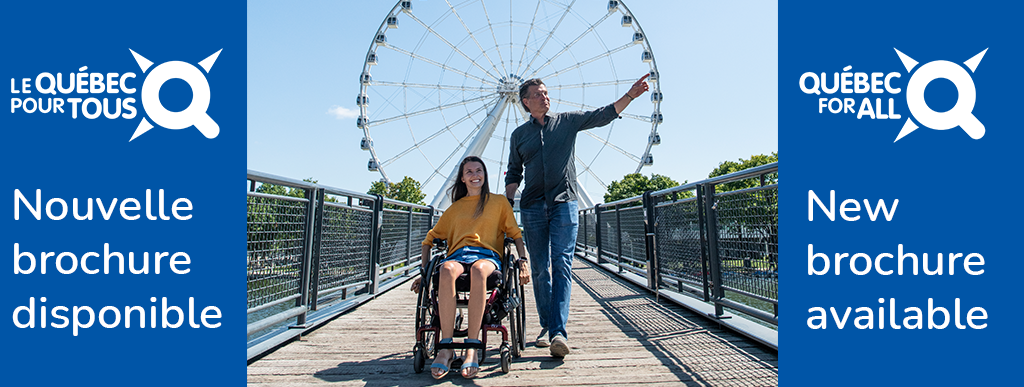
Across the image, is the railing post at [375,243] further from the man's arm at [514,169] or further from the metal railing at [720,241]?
the metal railing at [720,241]

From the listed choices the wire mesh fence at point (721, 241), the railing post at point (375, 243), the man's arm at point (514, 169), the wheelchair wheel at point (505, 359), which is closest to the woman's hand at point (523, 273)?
the wheelchair wheel at point (505, 359)

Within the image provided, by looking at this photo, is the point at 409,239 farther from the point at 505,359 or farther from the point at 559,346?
the point at 505,359

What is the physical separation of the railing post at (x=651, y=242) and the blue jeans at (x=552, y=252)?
7.01 feet

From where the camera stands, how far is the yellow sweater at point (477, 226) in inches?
109

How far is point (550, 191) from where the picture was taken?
296 centimetres

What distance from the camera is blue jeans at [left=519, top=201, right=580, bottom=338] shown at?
292 cm

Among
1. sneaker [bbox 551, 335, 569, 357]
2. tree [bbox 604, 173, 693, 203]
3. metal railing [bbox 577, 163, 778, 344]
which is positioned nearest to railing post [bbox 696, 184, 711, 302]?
metal railing [bbox 577, 163, 778, 344]

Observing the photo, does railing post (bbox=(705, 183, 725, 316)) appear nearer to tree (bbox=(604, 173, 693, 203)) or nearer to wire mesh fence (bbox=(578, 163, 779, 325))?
wire mesh fence (bbox=(578, 163, 779, 325))

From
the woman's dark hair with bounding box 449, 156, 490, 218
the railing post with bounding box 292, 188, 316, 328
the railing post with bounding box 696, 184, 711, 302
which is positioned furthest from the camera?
the railing post with bounding box 696, 184, 711, 302

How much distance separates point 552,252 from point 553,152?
530mm

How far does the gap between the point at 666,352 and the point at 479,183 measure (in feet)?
4.23
